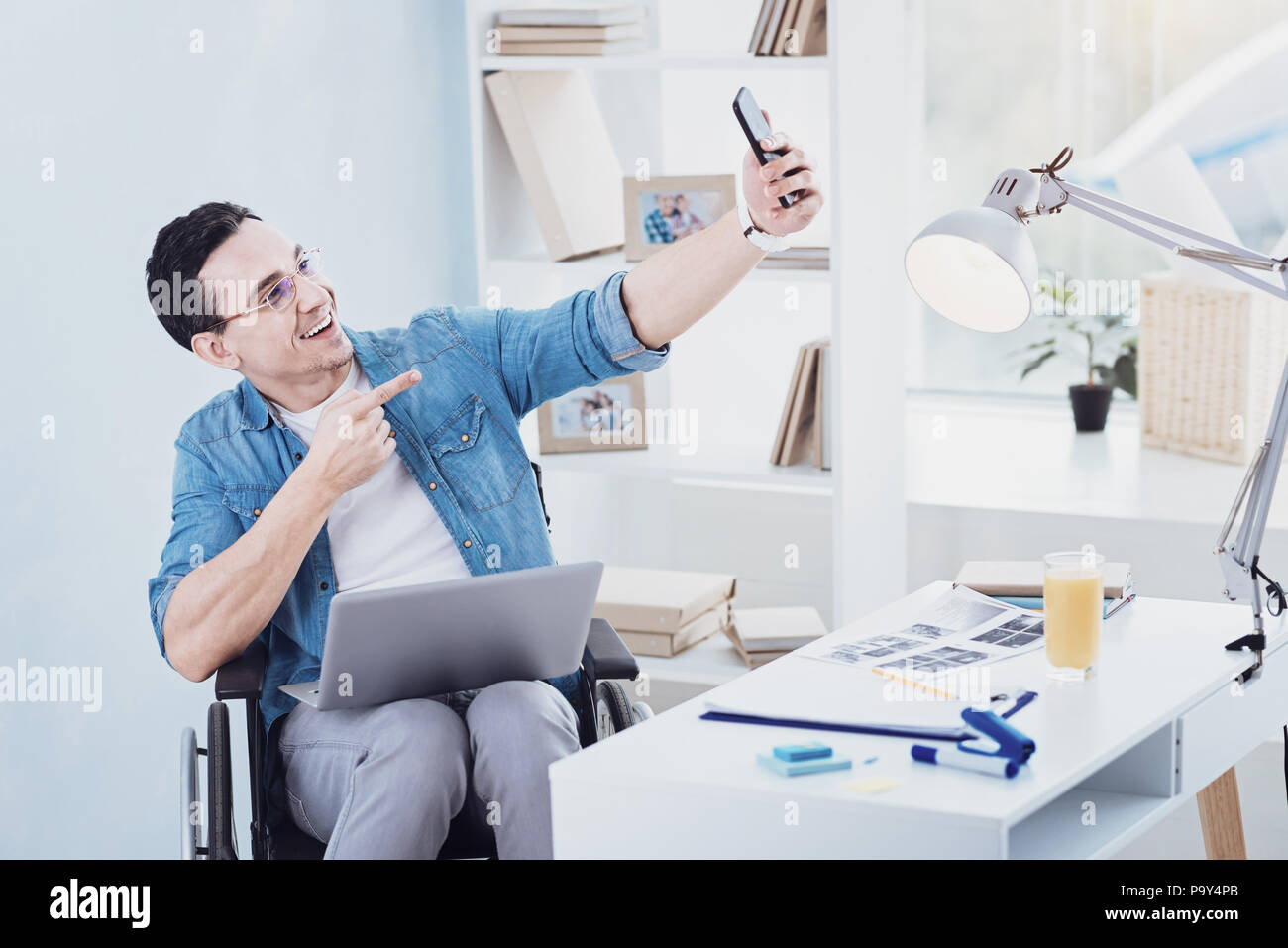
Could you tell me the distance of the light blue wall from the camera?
2.29 m

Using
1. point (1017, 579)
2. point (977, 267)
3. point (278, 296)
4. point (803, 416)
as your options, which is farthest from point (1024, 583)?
point (278, 296)

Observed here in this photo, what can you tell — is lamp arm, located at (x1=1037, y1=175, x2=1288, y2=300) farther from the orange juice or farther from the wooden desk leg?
the wooden desk leg

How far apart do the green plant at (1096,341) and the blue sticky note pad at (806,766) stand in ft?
7.07

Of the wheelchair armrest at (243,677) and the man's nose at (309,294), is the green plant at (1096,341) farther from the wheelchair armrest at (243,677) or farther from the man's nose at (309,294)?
the wheelchair armrest at (243,677)

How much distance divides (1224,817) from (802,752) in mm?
978

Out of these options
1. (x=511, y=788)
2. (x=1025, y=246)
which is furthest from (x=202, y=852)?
(x=1025, y=246)

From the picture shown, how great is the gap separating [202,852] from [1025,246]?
122cm

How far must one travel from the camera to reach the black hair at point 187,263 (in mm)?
2016

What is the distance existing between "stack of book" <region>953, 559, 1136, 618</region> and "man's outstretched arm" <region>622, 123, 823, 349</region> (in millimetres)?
506

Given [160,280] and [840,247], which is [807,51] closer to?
[840,247]

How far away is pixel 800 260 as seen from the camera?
2785 millimetres

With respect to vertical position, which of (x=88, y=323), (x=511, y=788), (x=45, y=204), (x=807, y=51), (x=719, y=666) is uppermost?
(x=807, y=51)

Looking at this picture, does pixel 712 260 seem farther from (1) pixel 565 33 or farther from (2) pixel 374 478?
(1) pixel 565 33
